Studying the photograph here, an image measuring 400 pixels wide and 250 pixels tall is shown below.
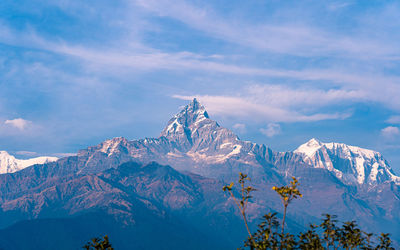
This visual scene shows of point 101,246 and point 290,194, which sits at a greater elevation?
point 290,194

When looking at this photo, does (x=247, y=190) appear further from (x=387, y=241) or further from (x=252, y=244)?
(x=387, y=241)

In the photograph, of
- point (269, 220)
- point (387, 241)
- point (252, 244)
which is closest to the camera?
point (252, 244)

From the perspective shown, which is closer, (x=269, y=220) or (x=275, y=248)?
(x=275, y=248)

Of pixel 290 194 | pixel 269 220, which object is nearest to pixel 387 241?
pixel 269 220

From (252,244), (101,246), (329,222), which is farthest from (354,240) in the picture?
(101,246)

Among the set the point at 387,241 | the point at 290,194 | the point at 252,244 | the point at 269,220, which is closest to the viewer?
the point at 290,194

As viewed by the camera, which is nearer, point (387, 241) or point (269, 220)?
point (269, 220)

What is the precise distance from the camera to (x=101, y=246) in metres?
145

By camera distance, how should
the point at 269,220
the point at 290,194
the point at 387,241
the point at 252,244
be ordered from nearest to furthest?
the point at 290,194
the point at 252,244
the point at 269,220
the point at 387,241

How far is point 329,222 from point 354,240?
375 inches

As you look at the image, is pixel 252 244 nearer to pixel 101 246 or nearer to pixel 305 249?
pixel 305 249

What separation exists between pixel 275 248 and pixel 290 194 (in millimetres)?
31499

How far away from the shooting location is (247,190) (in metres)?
108

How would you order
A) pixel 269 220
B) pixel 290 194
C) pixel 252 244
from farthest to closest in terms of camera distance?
pixel 269 220, pixel 252 244, pixel 290 194
